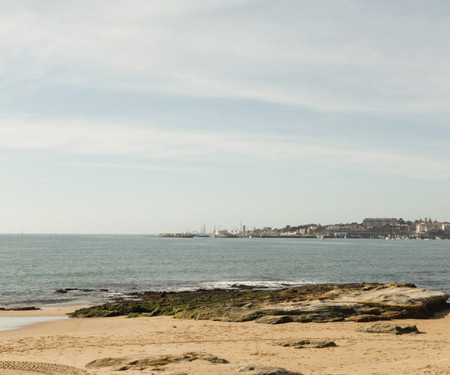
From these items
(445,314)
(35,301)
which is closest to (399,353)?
(445,314)

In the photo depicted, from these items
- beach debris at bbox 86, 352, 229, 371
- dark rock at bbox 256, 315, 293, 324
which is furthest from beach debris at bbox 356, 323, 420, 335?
beach debris at bbox 86, 352, 229, 371

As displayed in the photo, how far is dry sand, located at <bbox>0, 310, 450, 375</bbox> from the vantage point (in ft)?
55.1

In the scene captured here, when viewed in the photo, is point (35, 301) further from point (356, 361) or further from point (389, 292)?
point (356, 361)

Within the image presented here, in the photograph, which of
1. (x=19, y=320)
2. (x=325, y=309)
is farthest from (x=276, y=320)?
(x=19, y=320)

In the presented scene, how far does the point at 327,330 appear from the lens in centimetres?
2484

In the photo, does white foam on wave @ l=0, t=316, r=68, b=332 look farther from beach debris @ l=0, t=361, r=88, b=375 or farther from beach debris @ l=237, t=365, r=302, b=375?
beach debris @ l=237, t=365, r=302, b=375

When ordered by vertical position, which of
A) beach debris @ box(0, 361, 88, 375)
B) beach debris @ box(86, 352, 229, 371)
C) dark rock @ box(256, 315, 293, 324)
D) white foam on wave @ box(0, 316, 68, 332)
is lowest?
white foam on wave @ box(0, 316, 68, 332)

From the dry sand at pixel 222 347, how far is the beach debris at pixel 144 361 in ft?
0.60

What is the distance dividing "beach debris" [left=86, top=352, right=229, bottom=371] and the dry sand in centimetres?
18

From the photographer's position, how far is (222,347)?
21.2 m

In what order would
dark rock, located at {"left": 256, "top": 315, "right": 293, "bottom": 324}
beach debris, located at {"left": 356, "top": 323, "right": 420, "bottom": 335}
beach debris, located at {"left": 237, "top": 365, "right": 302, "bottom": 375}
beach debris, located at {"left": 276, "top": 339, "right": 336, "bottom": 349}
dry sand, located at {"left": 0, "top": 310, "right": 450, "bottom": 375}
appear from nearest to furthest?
beach debris, located at {"left": 237, "top": 365, "right": 302, "bottom": 375}
dry sand, located at {"left": 0, "top": 310, "right": 450, "bottom": 375}
beach debris, located at {"left": 276, "top": 339, "right": 336, "bottom": 349}
beach debris, located at {"left": 356, "top": 323, "right": 420, "bottom": 335}
dark rock, located at {"left": 256, "top": 315, "right": 293, "bottom": 324}

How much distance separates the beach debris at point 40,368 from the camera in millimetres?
16828

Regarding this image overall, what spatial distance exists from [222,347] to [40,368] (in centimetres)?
731

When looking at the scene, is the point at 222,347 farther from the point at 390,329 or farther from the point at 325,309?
the point at 325,309
